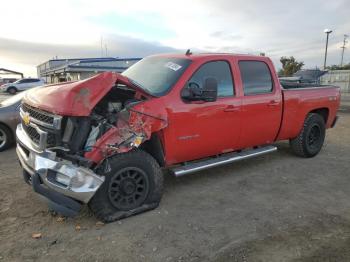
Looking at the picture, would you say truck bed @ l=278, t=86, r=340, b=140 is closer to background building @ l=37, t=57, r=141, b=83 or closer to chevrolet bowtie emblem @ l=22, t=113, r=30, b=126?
chevrolet bowtie emblem @ l=22, t=113, r=30, b=126

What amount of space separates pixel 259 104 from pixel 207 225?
240cm

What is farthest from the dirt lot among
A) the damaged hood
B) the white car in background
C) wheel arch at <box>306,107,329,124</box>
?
the white car in background

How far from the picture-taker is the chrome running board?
470 centimetres

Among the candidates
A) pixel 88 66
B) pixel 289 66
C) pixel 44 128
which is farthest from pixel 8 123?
pixel 289 66

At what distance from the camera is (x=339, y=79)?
33.9m

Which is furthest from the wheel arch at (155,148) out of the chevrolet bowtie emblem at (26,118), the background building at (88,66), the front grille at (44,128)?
the background building at (88,66)

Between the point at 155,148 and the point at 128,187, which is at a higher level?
the point at 155,148

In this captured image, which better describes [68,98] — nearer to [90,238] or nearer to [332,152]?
[90,238]

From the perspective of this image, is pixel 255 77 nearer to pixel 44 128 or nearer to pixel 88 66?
pixel 44 128

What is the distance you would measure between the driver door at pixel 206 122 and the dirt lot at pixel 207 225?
0.64 m

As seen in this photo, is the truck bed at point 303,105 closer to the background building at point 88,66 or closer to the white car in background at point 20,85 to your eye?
the background building at point 88,66

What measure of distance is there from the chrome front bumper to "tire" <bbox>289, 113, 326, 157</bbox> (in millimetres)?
4414

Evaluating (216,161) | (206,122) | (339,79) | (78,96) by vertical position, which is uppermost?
(339,79)

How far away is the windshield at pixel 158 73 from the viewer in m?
4.63
